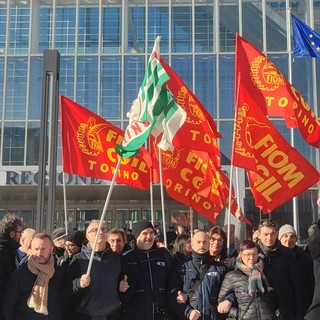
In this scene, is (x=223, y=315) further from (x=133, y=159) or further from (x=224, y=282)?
(x=133, y=159)

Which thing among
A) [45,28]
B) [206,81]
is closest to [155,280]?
[206,81]

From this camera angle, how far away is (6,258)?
213 inches

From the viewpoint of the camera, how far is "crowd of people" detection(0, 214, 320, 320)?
211 inches

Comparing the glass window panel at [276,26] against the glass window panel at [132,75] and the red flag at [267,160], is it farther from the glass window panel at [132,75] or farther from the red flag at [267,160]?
the red flag at [267,160]

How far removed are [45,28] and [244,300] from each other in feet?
62.1

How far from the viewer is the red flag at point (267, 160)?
7.71 m

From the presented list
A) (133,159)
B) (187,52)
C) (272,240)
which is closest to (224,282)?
(272,240)

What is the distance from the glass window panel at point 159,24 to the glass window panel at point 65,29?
3033 millimetres

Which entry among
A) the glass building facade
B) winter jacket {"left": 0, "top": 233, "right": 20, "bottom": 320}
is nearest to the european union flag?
winter jacket {"left": 0, "top": 233, "right": 20, "bottom": 320}

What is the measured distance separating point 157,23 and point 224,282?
59.0 feet

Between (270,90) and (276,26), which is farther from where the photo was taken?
(276,26)

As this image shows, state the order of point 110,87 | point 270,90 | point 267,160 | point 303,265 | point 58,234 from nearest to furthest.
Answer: point 303,265, point 58,234, point 267,160, point 270,90, point 110,87

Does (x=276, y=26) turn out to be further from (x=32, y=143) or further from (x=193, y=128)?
(x=193, y=128)

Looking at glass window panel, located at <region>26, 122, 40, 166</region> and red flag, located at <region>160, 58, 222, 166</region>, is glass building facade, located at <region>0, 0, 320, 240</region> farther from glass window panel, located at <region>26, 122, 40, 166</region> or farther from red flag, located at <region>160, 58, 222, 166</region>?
red flag, located at <region>160, 58, 222, 166</region>
